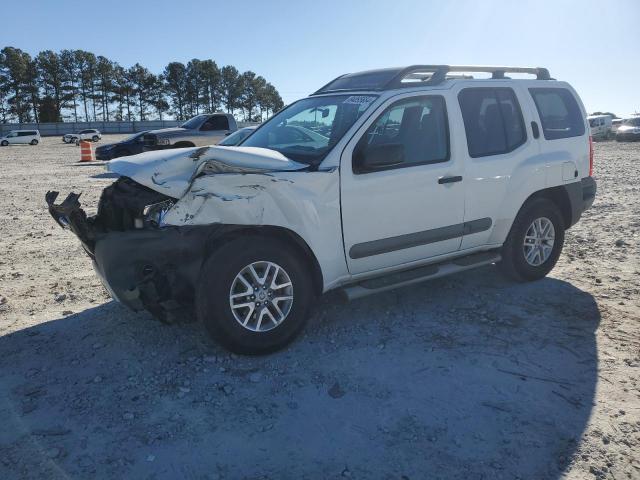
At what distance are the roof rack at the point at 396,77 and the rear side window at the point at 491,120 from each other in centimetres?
31

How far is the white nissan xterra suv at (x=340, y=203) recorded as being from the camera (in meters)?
3.65

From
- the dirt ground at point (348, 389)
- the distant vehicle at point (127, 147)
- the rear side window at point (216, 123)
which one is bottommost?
the dirt ground at point (348, 389)

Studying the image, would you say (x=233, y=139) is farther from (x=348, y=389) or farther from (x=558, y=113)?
(x=348, y=389)

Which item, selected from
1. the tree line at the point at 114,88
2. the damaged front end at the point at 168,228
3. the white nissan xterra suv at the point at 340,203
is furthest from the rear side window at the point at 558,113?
the tree line at the point at 114,88

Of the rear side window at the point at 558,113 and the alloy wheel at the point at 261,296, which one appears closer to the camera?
the alloy wheel at the point at 261,296

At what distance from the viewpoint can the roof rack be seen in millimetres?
4660

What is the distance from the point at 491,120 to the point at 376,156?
1.62 meters

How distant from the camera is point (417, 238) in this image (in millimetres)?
4461

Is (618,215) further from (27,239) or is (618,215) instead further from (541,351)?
(27,239)

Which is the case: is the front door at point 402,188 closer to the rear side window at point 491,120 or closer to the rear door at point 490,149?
the rear door at point 490,149

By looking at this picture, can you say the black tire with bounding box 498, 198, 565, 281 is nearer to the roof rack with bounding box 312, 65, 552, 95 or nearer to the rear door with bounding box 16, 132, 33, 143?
the roof rack with bounding box 312, 65, 552, 95

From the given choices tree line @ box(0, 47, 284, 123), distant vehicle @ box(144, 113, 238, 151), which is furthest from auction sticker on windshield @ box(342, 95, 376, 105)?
tree line @ box(0, 47, 284, 123)

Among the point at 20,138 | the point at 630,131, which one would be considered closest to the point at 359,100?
the point at 630,131

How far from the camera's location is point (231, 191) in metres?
3.64
